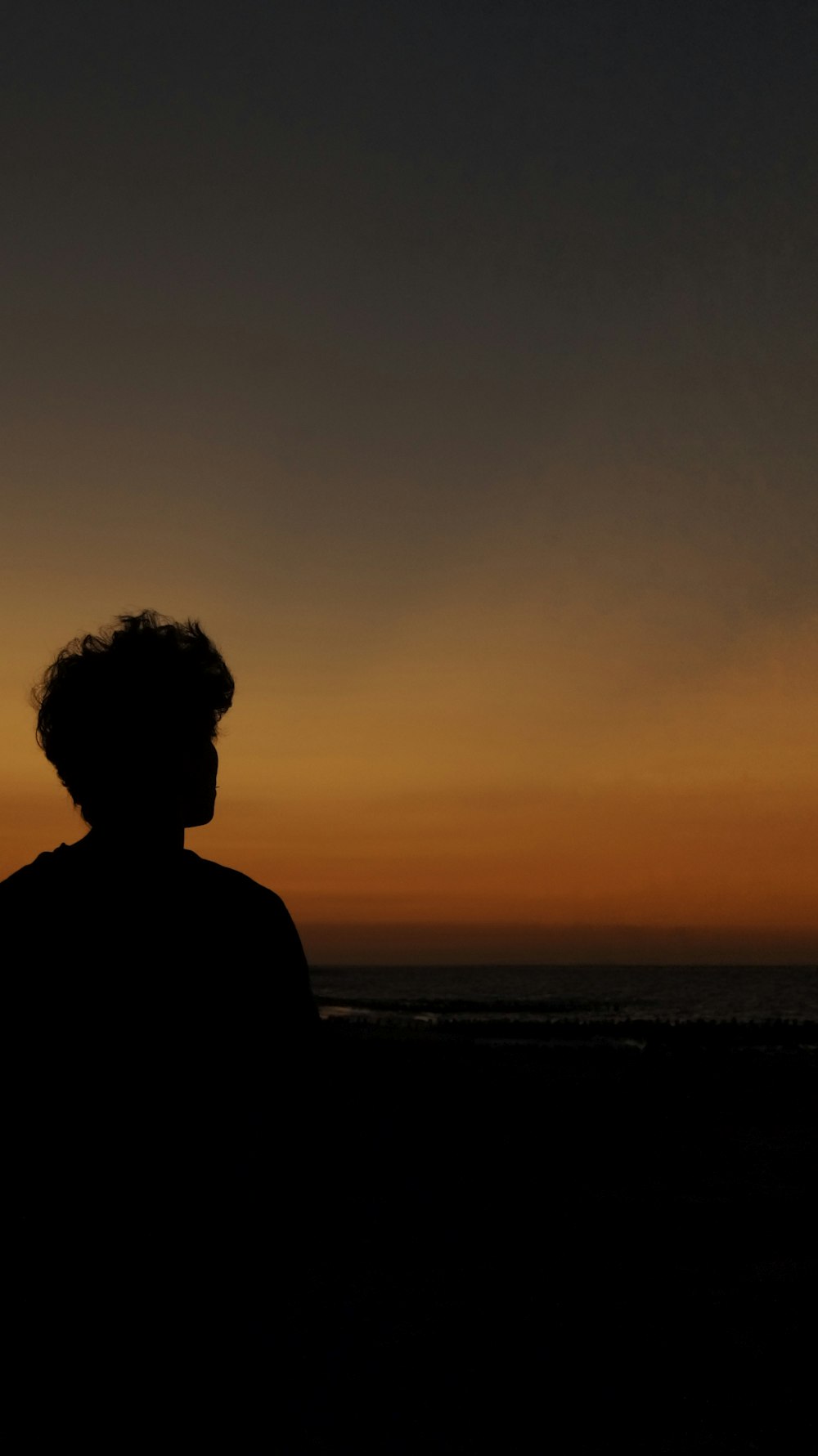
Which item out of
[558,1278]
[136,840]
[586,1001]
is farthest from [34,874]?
[586,1001]

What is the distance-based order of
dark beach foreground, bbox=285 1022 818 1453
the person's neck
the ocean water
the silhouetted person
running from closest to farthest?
the silhouetted person < the person's neck < dark beach foreground, bbox=285 1022 818 1453 < the ocean water

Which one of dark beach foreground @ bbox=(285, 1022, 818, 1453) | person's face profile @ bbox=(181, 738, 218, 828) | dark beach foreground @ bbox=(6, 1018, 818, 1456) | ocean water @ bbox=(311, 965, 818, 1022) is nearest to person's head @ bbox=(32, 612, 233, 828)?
person's face profile @ bbox=(181, 738, 218, 828)

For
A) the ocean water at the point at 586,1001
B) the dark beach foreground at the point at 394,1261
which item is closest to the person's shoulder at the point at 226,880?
the dark beach foreground at the point at 394,1261

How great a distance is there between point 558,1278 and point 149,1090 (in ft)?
23.8

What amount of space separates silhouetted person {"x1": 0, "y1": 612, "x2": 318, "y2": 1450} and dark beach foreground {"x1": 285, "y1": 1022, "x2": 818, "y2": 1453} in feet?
0.46

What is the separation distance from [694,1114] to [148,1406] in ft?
53.0

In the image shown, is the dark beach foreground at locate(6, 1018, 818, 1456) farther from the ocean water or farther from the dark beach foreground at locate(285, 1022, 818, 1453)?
the ocean water

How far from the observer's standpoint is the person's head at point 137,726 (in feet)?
6.73

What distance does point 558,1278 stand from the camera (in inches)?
315

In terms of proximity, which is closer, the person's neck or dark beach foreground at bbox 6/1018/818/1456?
dark beach foreground at bbox 6/1018/818/1456

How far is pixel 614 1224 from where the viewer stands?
970cm

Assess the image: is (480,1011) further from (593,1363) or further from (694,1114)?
(593,1363)

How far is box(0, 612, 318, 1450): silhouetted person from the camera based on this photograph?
1.77 meters

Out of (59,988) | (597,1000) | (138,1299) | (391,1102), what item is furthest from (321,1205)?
(597,1000)
